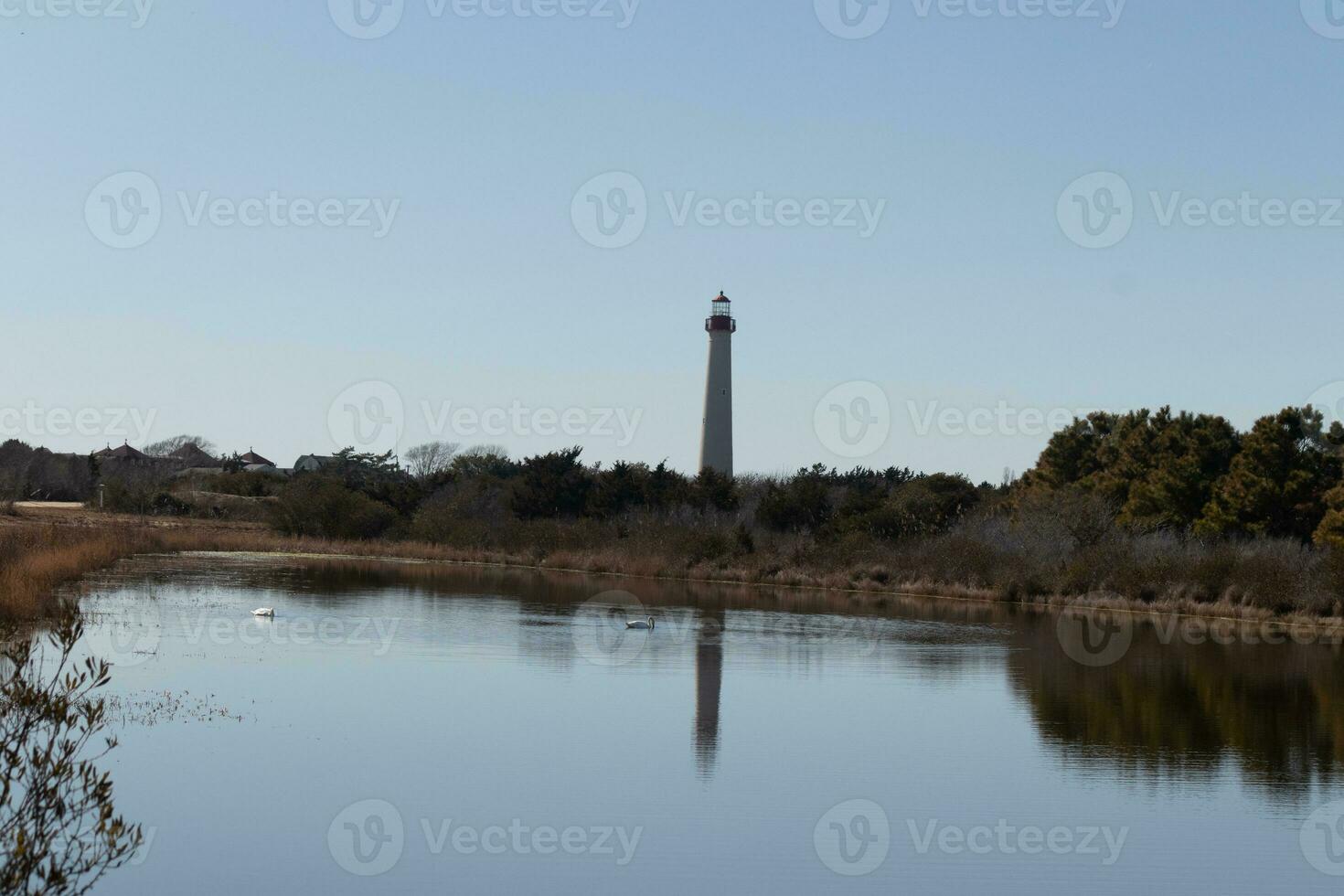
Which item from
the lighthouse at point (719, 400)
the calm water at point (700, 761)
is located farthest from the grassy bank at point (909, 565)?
the lighthouse at point (719, 400)

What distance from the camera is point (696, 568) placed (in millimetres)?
45250

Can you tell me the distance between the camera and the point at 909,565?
41500 mm

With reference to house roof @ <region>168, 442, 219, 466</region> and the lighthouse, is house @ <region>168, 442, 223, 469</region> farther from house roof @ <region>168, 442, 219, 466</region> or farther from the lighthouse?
the lighthouse

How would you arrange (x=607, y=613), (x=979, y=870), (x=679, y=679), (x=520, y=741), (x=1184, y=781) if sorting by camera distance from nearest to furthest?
1. (x=979, y=870)
2. (x=1184, y=781)
3. (x=520, y=741)
4. (x=679, y=679)
5. (x=607, y=613)

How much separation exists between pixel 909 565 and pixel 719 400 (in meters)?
21.2

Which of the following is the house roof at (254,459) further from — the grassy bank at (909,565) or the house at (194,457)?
the grassy bank at (909,565)

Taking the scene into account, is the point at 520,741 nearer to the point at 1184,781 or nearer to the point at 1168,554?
the point at 1184,781

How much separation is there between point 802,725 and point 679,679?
12.8 feet

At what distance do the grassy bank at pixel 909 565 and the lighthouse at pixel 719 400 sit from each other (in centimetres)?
1119

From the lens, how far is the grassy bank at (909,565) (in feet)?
108

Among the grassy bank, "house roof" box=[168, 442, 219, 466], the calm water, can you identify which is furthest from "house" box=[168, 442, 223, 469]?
the calm water

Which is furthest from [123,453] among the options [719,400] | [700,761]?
[700,761]

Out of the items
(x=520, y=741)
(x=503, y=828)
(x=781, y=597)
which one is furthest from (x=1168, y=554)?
(x=503, y=828)

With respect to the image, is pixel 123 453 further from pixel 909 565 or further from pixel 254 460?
pixel 909 565
